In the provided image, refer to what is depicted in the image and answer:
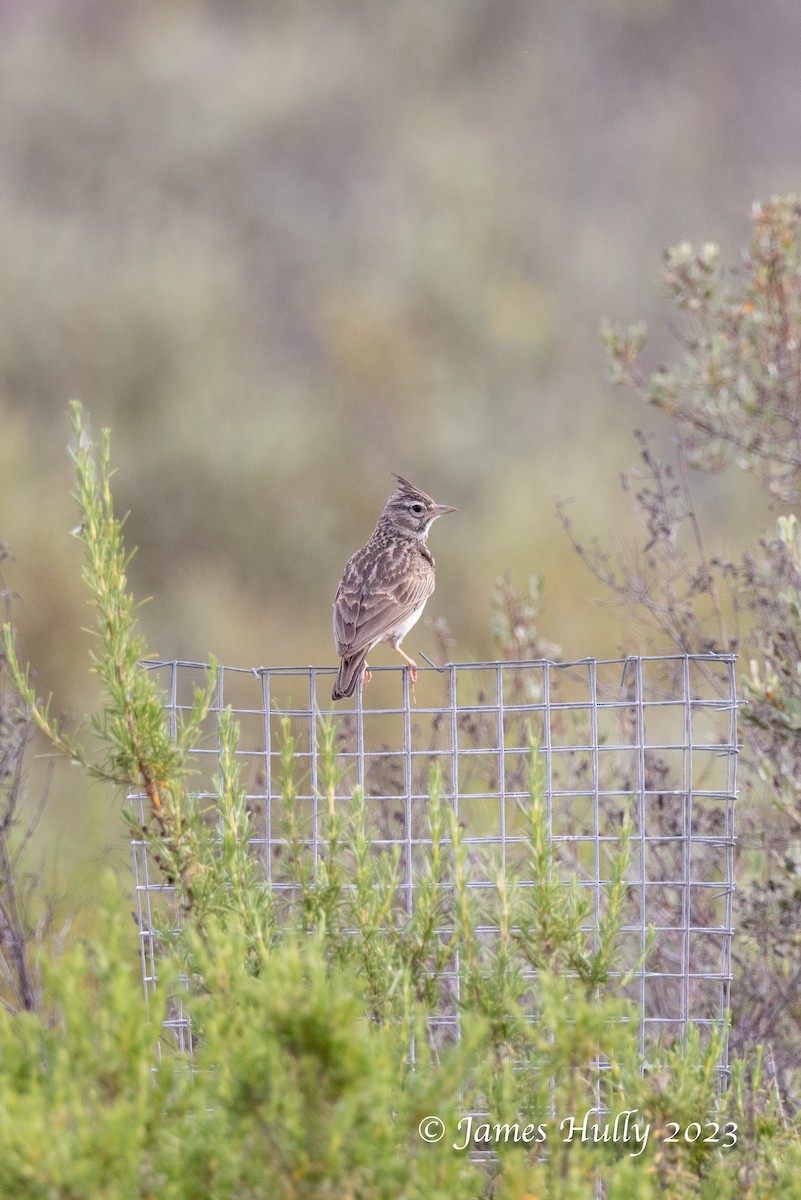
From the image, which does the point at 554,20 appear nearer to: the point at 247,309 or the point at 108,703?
the point at 247,309

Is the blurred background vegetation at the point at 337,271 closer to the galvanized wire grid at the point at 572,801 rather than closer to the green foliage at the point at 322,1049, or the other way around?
the galvanized wire grid at the point at 572,801

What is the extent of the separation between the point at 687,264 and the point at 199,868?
3603 millimetres

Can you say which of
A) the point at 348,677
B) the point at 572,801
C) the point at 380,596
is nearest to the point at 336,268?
the point at 380,596

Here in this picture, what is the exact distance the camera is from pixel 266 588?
12.4m

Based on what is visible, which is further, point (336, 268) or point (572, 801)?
point (336, 268)

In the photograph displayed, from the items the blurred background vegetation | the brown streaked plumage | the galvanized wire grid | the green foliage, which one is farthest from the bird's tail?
the blurred background vegetation

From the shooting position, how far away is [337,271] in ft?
49.8

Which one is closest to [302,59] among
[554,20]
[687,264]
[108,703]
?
[554,20]

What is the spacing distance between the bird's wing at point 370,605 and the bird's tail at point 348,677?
0.05 meters

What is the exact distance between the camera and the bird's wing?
4.64 meters

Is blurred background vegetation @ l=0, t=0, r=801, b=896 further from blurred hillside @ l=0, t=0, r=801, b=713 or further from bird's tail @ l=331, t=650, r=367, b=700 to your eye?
bird's tail @ l=331, t=650, r=367, b=700

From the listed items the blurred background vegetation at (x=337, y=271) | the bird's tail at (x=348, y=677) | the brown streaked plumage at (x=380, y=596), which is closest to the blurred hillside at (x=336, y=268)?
Result: the blurred background vegetation at (x=337, y=271)

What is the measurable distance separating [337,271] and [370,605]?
434 inches

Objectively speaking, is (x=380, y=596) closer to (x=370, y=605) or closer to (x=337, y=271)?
(x=370, y=605)
